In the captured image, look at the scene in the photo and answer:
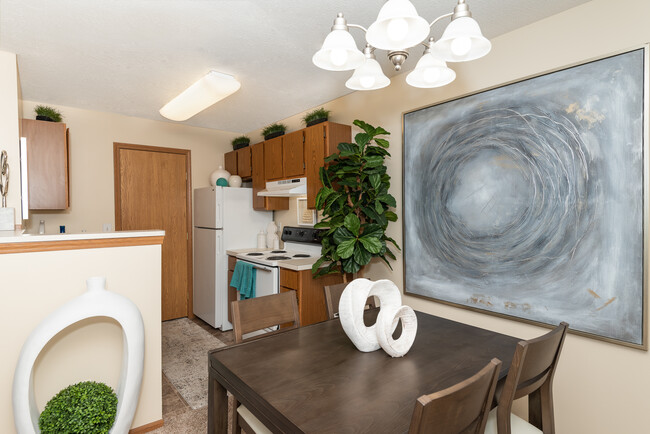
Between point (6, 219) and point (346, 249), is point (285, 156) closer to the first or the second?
point (346, 249)

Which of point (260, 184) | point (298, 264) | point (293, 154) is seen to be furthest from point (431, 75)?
point (260, 184)

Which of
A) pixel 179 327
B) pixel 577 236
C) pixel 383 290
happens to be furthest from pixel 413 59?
pixel 179 327

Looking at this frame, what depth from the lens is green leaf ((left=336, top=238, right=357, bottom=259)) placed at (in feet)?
8.78

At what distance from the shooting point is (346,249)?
2.69 m

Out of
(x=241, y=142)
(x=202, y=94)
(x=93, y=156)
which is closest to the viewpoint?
(x=202, y=94)

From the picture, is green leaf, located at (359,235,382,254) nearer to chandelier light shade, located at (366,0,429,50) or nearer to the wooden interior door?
chandelier light shade, located at (366,0,429,50)

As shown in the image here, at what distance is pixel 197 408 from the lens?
2477 mm

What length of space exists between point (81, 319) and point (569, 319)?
2.63 metres

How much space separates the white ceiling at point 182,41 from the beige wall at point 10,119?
13cm

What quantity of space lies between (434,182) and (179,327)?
3537 millimetres

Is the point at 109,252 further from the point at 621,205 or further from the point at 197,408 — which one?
the point at 621,205

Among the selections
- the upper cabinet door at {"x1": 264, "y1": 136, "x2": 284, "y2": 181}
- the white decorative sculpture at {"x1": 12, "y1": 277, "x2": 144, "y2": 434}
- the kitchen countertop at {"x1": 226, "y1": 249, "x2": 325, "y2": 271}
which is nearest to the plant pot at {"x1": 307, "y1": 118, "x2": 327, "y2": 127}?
the upper cabinet door at {"x1": 264, "y1": 136, "x2": 284, "y2": 181}

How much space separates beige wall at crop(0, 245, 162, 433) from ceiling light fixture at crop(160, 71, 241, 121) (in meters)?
1.47

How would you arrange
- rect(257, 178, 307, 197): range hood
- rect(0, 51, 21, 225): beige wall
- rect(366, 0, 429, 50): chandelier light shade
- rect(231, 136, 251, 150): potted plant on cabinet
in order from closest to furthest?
rect(366, 0, 429, 50): chandelier light shade
rect(0, 51, 21, 225): beige wall
rect(257, 178, 307, 197): range hood
rect(231, 136, 251, 150): potted plant on cabinet
